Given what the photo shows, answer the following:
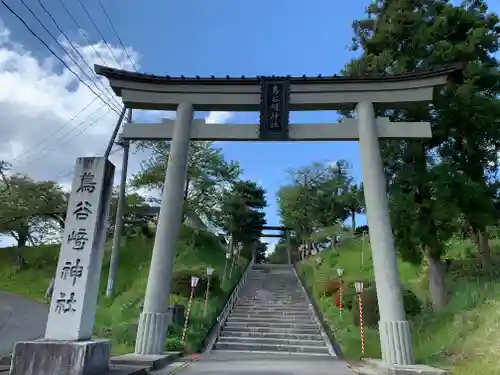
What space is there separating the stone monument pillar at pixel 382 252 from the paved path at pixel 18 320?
10.6 m

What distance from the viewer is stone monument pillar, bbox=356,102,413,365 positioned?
9.46 meters

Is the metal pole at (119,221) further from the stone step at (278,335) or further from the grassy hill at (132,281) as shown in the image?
the stone step at (278,335)

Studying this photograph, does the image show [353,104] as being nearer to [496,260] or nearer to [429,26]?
[429,26]

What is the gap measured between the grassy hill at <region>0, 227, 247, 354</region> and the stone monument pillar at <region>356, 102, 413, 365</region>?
613cm

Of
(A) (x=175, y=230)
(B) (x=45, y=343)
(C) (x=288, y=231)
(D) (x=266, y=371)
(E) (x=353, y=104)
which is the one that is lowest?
(D) (x=266, y=371)

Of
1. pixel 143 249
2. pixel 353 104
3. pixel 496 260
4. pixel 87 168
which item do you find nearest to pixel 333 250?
pixel 143 249

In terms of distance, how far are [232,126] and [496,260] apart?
12044mm

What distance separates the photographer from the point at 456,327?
11.3m

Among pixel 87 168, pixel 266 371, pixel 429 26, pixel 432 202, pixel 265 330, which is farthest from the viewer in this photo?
pixel 265 330

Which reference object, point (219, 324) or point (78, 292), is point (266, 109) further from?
point (219, 324)

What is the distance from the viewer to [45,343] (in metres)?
6.64

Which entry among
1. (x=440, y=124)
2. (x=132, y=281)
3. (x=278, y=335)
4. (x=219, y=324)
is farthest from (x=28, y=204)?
(x=440, y=124)

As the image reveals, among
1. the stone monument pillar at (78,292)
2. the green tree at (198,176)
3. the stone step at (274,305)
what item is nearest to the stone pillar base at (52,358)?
the stone monument pillar at (78,292)

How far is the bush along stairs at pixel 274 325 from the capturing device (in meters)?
14.0
